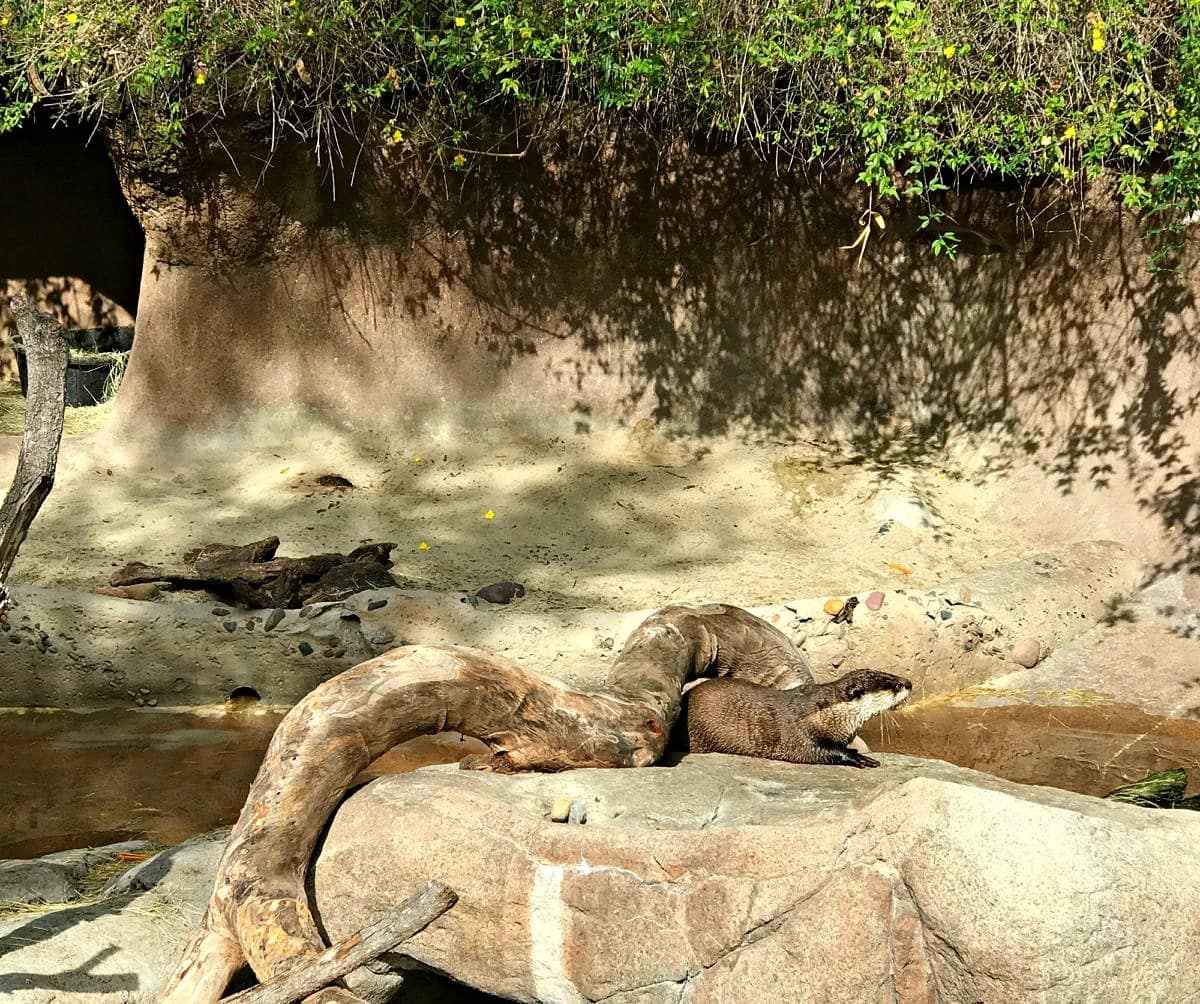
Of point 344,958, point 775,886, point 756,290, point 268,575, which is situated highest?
point 756,290

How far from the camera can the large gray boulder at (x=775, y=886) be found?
2695 mm

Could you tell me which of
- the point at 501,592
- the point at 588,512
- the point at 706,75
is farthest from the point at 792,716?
the point at 706,75

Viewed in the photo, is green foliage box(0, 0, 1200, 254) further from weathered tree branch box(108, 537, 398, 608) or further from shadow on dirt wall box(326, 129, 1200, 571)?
weathered tree branch box(108, 537, 398, 608)

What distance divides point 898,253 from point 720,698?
443 cm

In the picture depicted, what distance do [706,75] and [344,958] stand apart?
19.5 feet

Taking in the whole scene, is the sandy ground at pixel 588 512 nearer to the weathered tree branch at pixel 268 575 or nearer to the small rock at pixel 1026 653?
the weathered tree branch at pixel 268 575

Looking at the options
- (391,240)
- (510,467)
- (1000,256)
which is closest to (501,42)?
(391,240)

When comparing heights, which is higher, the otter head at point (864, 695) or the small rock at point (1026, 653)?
the otter head at point (864, 695)

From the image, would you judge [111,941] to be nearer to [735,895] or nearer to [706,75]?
[735,895]

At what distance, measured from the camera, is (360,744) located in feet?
12.0

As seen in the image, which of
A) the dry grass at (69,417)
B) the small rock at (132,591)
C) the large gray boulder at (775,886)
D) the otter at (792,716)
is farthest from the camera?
the dry grass at (69,417)

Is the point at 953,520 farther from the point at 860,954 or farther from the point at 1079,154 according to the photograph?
the point at 860,954

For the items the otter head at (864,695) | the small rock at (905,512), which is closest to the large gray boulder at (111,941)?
the otter head at (864,695)

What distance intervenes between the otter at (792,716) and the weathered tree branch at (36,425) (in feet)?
7.85
